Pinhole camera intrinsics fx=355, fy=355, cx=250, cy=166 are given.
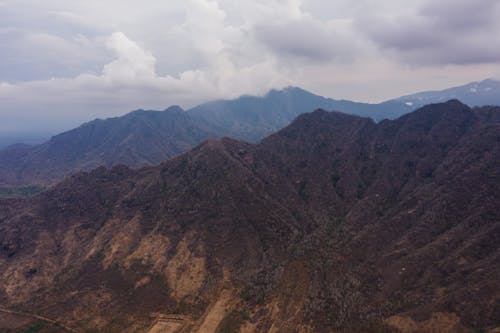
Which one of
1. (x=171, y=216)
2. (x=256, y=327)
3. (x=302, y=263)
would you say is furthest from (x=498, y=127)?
(x=171, y=216)

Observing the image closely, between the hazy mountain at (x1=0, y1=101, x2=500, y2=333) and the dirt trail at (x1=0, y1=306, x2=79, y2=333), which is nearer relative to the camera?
the hazy mountain at (x1=0, y1=101, x2=500, y2=333)

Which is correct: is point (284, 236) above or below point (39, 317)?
above

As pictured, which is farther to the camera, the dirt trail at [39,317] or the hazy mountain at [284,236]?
the dirt trail at [39,317]

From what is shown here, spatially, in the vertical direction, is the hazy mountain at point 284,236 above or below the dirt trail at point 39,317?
above

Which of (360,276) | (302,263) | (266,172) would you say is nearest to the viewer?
(360,276)

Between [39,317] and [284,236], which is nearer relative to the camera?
[39,317]

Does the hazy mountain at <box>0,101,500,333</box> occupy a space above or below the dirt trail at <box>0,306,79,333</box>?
above

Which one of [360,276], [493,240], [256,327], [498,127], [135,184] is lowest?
[256,327]

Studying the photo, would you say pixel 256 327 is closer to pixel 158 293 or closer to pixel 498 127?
pixel 158 293
